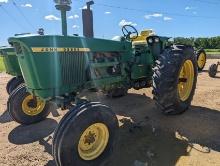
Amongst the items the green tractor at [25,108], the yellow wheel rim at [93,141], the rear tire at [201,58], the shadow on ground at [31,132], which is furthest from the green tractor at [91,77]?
the rear tire at [201,58]

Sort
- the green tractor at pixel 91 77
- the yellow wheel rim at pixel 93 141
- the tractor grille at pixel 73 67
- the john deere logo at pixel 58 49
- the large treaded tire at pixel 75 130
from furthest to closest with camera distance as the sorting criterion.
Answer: the tractor grille at pixel 73 67 < the john deere logo at pixel 58 49 < the yellow wheel rim at pixel 93 141 < the green tractor at pixel 91 77 < the large treaded tire at pixel 75 130

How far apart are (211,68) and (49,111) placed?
275 inches

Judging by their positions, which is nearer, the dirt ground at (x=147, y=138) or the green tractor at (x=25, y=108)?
the dirt ground at (x=147, y=138)

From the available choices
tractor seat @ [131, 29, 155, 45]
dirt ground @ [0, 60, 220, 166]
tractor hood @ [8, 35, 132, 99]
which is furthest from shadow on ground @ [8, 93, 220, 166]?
tractor seat @ [131, 29, 155, 45]

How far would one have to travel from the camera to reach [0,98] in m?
9.39

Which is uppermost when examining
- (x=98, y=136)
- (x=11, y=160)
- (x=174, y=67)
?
(x=174, y=67)

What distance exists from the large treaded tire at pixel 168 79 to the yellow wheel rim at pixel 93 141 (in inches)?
64.5

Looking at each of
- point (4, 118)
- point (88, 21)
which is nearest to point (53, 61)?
point (4, 118)

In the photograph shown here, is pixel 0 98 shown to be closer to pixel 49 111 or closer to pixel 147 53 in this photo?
pixel 49 111

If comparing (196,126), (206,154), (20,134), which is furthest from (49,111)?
(206,154)

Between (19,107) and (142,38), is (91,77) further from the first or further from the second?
(142,38)

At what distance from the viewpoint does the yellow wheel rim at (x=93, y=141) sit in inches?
169

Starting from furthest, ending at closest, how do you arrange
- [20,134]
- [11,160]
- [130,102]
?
[130,102]
[20,134]
[11,160]

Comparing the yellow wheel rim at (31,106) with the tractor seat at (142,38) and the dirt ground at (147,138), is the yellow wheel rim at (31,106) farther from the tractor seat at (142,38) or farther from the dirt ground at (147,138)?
the tractor seat at (142,38)
